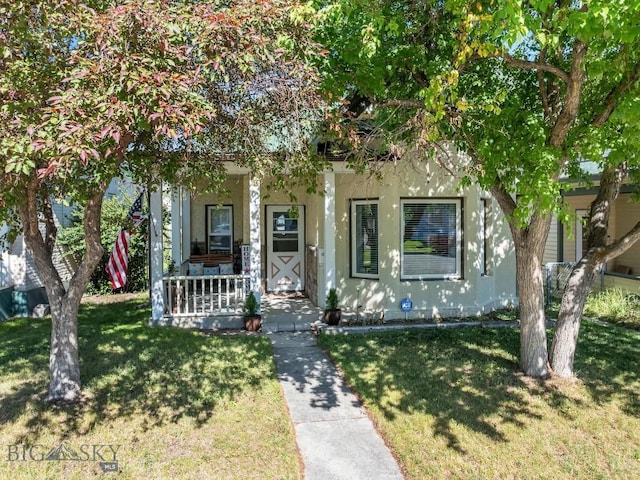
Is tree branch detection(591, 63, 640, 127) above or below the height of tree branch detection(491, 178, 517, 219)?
above

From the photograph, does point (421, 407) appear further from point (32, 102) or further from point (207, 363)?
point (32, 102)

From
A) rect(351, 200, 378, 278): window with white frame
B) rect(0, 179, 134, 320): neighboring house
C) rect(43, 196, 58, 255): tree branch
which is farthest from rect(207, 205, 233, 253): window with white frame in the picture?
rect(43, 196, 58, 255): tree branch

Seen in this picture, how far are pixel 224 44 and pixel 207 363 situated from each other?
440 centimetres

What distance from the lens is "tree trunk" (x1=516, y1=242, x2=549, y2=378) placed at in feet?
19.1

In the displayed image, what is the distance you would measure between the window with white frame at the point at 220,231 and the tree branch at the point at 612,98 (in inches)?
379

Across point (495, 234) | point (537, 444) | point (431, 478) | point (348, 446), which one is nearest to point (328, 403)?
point (348, 446)

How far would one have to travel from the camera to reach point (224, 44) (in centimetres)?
382

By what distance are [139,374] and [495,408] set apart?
4.33 meters

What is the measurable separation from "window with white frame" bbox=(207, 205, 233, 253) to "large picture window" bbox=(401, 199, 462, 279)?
215 inches

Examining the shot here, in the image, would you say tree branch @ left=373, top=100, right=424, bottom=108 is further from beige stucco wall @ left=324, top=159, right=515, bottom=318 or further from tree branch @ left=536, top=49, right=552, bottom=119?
beige stucco wall @ left=324, top=159, right=515, bottom=318

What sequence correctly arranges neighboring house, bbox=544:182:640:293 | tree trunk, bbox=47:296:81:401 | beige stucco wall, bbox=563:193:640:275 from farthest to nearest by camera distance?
beige stucco wall, bbox=563:193:640:275 → neighboring house, bbox=544:182:640:293 → tree trunk, bbox=47:296:81:401

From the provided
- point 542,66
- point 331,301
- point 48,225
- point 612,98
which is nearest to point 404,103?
point 542,66

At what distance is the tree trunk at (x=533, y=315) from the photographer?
19.1 ft

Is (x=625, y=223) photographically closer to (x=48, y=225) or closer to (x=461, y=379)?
(x=461, y=379)
